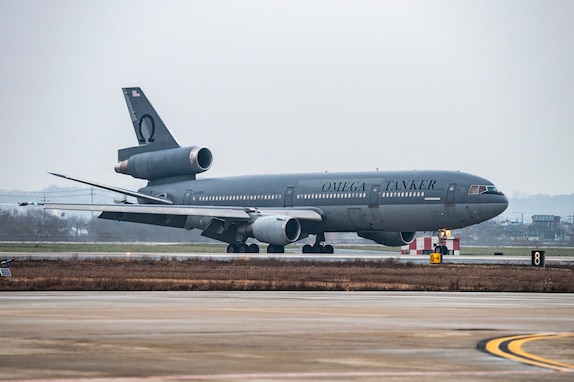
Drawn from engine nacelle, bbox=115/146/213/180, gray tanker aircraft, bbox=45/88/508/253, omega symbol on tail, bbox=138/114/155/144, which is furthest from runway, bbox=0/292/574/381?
omega symbol on tail, bbox=138/114/155/144

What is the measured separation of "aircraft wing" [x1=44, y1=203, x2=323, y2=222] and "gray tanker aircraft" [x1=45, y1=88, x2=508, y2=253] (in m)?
0.06

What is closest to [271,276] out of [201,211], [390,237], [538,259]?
[538,259]

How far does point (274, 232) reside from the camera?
6388 centimetres

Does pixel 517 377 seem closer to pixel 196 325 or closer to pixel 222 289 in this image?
pixel 196 325

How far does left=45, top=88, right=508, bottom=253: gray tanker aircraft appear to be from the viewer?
→ 201ft

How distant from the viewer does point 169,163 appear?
2948 inches

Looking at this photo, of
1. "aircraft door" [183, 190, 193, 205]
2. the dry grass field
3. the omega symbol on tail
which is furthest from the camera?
the omega symbol on tail

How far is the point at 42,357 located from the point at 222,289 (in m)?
16.8

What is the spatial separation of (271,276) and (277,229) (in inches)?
1079

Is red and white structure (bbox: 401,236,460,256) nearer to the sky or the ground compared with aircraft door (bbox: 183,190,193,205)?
nearer to the ground

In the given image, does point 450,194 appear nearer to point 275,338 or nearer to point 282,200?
point 282,200

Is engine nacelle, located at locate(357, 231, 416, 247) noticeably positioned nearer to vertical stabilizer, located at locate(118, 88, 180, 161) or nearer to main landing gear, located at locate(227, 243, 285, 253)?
main landing gear, located at locate(227, 243, 285, 253)

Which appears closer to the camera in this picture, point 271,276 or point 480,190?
point 271,276

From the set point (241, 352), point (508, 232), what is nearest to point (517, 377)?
point (241, 352)
